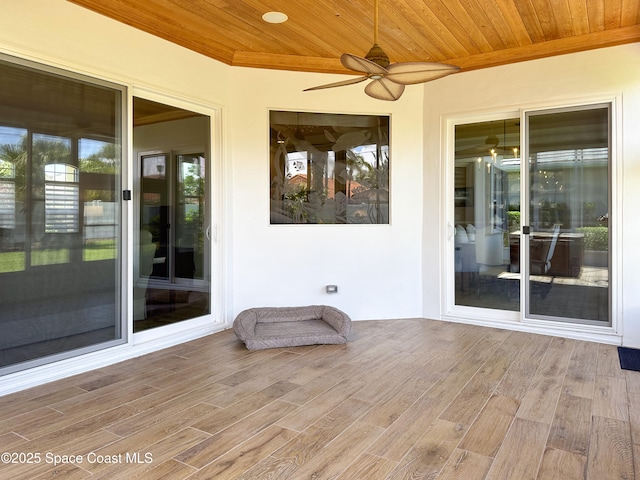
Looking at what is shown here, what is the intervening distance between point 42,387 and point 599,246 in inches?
192

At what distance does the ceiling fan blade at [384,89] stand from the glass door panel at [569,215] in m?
1.95

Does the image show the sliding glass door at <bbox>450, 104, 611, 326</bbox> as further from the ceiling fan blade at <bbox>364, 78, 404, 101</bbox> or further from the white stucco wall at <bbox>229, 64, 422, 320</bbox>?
the ceiling fan blade at <bbox>364, 78, 404, 101</bbox>

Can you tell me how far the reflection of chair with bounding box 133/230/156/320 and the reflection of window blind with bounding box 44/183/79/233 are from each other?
2.17 feet

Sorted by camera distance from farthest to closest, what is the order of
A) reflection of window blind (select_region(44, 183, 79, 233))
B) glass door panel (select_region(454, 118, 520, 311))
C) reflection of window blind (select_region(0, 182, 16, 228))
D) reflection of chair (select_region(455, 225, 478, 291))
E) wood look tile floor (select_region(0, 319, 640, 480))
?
reflection of chair (select_region(455, 225, 478, 291)), glass door panel (select_region(454, 118, 520, 311)), reflection of window blind (select_region(44, 183, 79, 233)), reflection of window blind (select_region(0, 182, 16, 228)), wood look tile floor (select_region(0, 319, 640, 480))

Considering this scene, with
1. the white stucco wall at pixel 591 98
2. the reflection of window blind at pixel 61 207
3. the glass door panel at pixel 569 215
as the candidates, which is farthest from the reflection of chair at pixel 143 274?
the glass door panel at pixel 569 215

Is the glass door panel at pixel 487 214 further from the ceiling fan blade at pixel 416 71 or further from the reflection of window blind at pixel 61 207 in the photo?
the reflection of window blind at pixel 61 207

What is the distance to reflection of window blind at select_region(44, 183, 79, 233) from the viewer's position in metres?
3.21

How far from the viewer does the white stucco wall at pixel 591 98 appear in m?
4.14

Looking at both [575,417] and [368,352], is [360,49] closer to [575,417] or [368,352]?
[368,352]

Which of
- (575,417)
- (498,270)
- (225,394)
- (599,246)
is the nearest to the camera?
(575,417)

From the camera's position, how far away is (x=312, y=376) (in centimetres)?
333

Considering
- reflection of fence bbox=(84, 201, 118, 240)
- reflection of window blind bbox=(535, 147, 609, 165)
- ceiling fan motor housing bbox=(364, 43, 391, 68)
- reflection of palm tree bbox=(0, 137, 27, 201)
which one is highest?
ceiling fan motor housing bbox=(364, 43, 391, 68)

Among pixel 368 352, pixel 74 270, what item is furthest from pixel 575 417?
pixel 74 270

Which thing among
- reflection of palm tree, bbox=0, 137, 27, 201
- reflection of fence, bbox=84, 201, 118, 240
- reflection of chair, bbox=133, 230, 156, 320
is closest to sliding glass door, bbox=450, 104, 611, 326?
reflection of chair, bbox=133, 230, 156, 320
